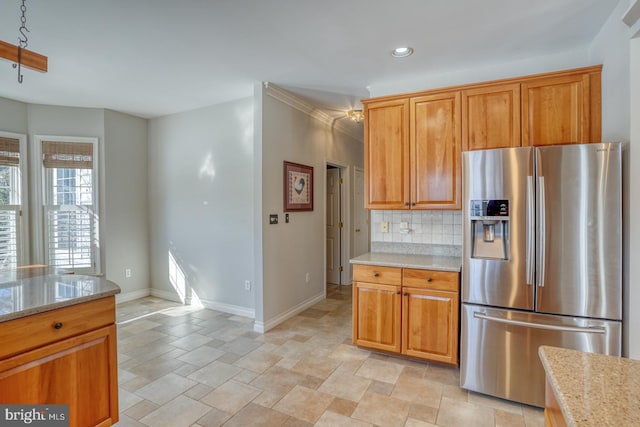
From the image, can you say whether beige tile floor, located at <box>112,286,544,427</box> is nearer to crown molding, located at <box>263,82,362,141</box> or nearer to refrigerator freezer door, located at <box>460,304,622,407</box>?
refrigerator freezer door, located at <box>460,304,622,407</box>

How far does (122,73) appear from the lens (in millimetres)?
3164

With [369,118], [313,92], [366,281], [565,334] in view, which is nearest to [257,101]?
[313,92]

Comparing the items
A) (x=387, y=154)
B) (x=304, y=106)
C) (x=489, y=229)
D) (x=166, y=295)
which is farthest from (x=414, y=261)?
(x=166, y=295)

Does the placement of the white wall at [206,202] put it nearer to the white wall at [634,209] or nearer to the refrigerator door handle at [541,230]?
the refrigerator door handle at [541,230]

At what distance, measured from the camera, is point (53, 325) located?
1.54 metres

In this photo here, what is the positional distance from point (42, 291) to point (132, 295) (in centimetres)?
328

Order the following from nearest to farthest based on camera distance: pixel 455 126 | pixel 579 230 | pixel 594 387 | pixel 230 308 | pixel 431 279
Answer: pixel 594 387, pixel 579 230, pixel 431 279, pixel 455 126, pixel 230 308

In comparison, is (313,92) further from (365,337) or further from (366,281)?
(365,337)

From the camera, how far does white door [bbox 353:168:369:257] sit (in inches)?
223

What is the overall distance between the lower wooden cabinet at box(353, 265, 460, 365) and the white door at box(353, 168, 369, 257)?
2800mm

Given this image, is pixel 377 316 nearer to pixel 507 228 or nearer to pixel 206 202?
pixel 507 228

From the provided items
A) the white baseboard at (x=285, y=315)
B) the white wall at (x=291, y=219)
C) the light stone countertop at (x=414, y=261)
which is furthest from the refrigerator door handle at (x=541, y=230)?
the white baseboard at (x=285, y=315)

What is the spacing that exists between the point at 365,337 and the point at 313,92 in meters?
2.70

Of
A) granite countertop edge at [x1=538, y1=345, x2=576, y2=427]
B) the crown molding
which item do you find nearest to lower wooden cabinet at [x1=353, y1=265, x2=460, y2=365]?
granite countertop edge at [x1=538, y1=345, x2=576, y2=427]
